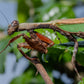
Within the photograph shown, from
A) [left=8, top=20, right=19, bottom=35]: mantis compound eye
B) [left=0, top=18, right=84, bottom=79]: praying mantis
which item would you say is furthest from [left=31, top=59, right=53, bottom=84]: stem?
[left=8, top=20, right=19, bottom=35]: mantis compound eye

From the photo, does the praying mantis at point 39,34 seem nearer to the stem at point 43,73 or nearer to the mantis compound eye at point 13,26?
the mantis compound eye at point 13,26

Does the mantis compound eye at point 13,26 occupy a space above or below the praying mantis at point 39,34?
above

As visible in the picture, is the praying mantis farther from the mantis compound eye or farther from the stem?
the stem

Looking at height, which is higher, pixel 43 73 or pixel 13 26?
pixel 13 26

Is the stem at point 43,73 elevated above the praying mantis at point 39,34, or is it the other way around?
the praying mantis at point 39,34

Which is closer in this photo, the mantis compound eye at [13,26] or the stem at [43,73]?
the stem at [43,73]

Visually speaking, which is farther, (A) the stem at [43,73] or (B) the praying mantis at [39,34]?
(B) the praying mantis at [39,34]

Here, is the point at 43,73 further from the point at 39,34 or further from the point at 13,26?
the point at 13,26

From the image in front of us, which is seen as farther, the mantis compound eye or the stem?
the mantis compound eye

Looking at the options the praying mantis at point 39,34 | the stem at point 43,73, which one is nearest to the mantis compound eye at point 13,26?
the praying mantis at point 39,34

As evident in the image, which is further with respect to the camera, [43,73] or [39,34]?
[39,34]

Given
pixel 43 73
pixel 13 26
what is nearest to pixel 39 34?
pixel 13 26

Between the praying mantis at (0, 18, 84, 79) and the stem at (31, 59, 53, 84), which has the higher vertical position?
the praying mantis at (0, 18, 84, 79)
